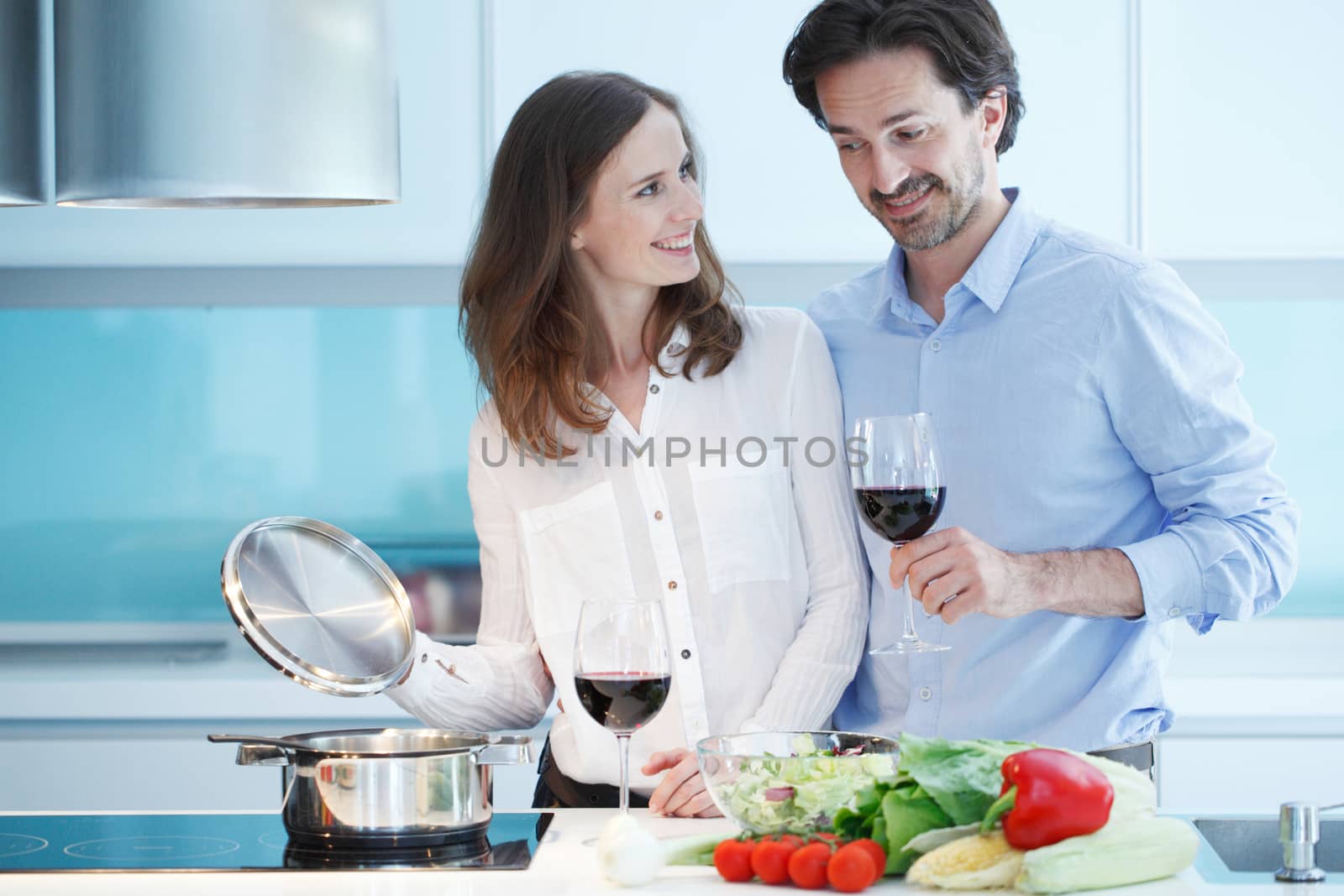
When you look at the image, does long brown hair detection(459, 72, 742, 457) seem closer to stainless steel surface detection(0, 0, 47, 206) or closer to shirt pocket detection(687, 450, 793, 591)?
shirt pocket detection(687, 450, 793, 591)

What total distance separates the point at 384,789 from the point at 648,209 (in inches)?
35.2

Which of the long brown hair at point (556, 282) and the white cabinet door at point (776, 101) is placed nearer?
the long brown hair at point (556, 282)

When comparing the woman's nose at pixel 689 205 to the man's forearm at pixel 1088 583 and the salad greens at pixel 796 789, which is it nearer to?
the man's forearm at pixel 1088 583

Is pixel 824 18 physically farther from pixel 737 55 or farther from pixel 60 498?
pixel 60 498

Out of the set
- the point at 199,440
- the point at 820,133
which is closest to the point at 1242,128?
the point at 820,133

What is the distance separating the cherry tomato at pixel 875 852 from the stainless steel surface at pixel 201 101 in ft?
3.28

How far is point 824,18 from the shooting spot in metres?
2.03

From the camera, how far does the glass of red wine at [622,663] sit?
4.69 ft

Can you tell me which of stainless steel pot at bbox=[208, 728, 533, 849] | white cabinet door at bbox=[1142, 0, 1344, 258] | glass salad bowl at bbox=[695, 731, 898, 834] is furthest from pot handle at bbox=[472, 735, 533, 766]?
white cabinet door at bbox=[1142, 0, 1344, 258]

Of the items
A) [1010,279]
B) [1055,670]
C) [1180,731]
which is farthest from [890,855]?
[1180,731]

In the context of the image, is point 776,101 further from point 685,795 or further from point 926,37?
point 685,795

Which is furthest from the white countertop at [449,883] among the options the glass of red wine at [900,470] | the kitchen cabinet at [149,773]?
the kitchen cabinet at [149,773]

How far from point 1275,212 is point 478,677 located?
1.99 meters

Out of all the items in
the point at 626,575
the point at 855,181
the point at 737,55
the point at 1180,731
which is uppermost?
the point at 737,55
